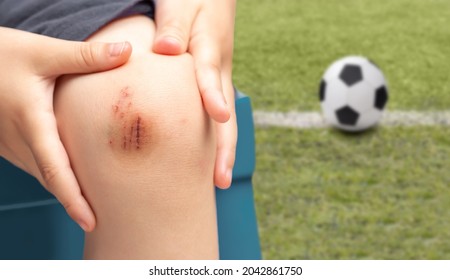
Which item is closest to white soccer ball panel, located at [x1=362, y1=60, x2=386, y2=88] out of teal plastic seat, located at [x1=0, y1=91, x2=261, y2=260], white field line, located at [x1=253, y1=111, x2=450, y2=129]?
white field line, located at [x1=253, y1=111, x2=450, y2=129]

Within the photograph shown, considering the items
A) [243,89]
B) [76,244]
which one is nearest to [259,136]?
[243,89]

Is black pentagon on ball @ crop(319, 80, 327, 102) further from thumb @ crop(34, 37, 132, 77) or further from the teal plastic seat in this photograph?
thumb @ crop(34, 37, 132, 77)

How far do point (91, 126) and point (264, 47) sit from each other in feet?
6.32

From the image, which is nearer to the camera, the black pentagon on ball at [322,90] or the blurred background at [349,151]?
the blurred background at [349,151]

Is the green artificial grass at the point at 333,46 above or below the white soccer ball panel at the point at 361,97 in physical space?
below

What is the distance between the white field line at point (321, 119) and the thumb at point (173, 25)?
3.74 feet

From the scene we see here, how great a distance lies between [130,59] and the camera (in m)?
0.89

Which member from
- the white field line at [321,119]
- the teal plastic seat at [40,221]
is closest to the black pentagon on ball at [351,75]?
the white field line at [321,119]

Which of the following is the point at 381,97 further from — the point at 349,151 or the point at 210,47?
the point at 210,47

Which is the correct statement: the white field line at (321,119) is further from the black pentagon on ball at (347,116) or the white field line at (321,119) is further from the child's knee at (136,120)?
the child's knee at (136,120)

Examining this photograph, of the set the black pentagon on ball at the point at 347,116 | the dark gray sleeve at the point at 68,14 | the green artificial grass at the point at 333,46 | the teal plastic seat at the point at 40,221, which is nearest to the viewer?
the dark gray sleeve at the point at 68,14

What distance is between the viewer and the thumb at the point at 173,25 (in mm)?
918

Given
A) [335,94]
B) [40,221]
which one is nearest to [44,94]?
[40,221]
